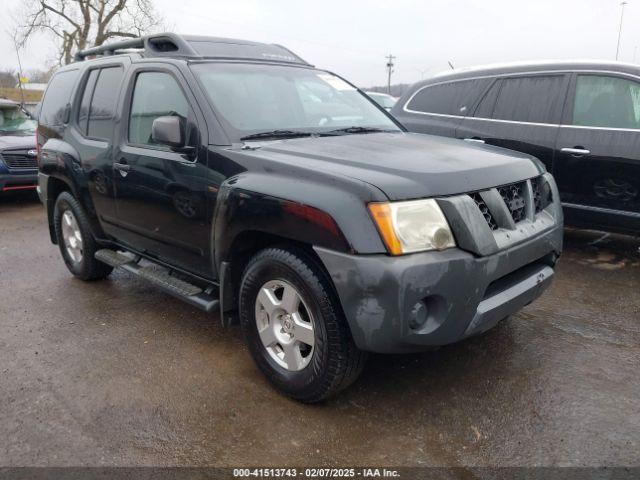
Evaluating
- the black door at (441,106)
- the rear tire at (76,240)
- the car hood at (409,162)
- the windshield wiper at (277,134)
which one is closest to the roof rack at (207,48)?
the windshield wiper at (277,134)

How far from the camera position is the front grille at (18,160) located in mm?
8445

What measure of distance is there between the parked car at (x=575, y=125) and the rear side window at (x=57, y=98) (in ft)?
12.7

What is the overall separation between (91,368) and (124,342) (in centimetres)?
38

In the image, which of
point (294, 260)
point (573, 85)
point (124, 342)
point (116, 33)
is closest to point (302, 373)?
point (294, 260)

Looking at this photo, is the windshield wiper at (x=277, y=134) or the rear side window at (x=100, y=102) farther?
the rear side window at (x=100, y=102)

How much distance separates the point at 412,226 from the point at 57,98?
4.02 metres

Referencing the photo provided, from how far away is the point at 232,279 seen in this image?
10.1 feet

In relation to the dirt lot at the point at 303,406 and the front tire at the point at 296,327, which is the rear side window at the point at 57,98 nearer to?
the dirt lot at the point at 303,406

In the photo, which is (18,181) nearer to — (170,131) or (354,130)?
(170,131)

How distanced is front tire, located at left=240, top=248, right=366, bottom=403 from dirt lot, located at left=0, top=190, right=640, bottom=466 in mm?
188

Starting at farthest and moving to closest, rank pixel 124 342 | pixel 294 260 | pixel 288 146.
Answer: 1. pixel 124 342
2. pixel 288 146
3. pixel 294 260

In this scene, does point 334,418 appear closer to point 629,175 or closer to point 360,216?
point 360,216

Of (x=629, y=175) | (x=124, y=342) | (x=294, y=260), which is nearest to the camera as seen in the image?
(x=294, y=260)

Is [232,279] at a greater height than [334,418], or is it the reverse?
[232,279]
